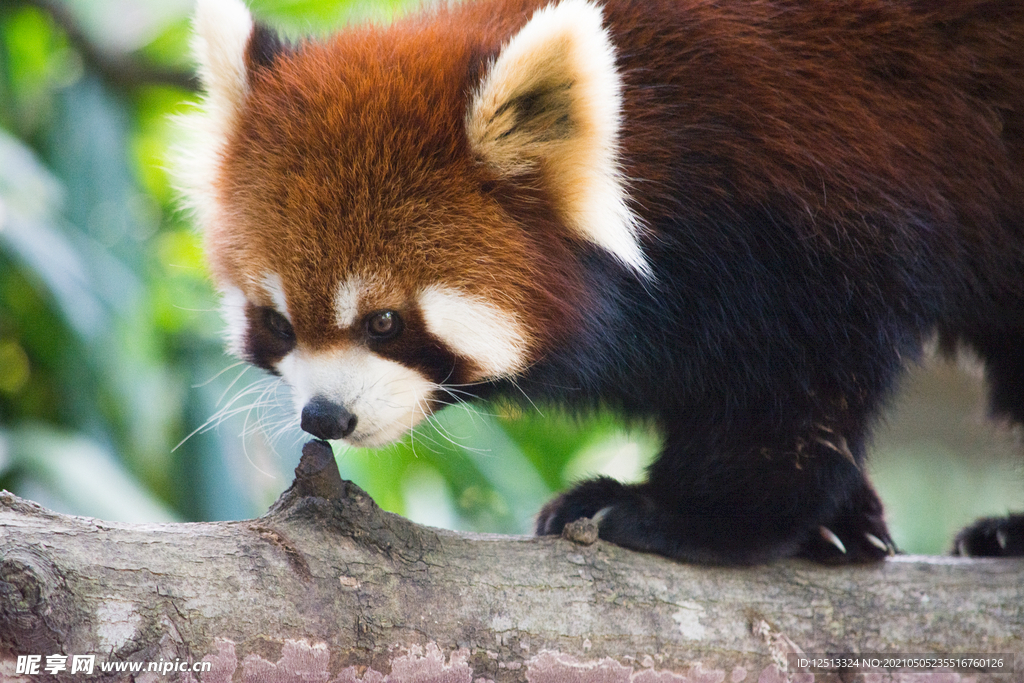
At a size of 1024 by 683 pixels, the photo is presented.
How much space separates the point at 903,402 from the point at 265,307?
6.35 feet

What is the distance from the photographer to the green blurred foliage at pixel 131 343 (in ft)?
12.3

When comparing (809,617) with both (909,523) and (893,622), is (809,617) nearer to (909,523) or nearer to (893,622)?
(893,622)

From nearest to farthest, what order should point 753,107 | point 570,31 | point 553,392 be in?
1. point 570,31
2. point 753,107
3. point 553,392

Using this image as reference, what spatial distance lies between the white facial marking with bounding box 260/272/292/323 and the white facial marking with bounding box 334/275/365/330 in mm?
153

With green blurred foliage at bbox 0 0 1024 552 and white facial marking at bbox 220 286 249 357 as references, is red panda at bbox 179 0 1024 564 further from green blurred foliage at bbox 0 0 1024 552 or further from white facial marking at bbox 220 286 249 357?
green blurred foliage at bbox 0 0 1024 552

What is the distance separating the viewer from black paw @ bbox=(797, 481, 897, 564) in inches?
100

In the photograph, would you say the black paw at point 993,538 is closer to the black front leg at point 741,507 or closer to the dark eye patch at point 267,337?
the black front leg at point 741,507

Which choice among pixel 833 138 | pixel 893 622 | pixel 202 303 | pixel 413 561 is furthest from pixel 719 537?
pixel 202 303

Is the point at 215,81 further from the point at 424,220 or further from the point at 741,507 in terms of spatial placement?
the point at 741,507

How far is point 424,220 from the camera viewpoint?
85.4 inches

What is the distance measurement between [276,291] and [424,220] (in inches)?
16.0

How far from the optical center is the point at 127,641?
5.41 ft

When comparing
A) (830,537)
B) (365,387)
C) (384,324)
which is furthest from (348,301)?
(830,537)

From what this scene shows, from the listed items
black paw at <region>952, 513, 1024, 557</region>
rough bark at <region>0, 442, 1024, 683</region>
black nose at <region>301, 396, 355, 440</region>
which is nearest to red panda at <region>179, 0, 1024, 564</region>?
black nose at <region>301, 396, 355, 440</region>
